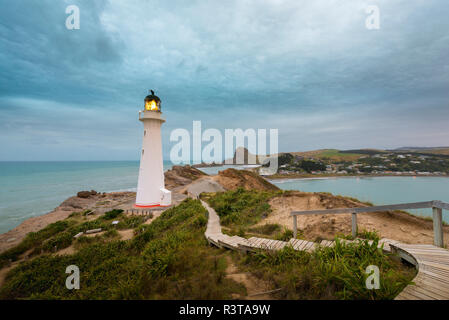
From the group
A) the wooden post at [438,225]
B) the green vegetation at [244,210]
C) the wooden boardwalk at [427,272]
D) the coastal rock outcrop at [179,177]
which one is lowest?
the coastal rock outcrop at [179,177]

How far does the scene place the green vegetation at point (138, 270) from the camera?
3441 mm

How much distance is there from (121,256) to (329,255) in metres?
8.06

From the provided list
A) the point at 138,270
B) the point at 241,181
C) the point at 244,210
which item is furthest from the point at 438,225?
the point at 241,181

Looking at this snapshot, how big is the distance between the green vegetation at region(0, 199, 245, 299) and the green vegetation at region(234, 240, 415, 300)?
80cm

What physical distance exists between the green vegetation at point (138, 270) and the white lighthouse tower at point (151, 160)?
16.5 ft

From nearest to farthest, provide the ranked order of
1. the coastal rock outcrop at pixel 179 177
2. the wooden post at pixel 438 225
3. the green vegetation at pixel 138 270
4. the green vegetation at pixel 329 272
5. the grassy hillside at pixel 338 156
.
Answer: the green vegetation at pixel 329 272 → the green vegetation at pixel 138 270 → the wooden post at pixel 438 225 → the coastal rock outcrop at pixel 179 177 → the grassy hillside at pixel 338 156

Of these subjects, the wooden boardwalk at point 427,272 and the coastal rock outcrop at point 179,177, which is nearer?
the wooden boardwalk at point 427,272

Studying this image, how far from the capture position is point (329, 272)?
327 centimetres

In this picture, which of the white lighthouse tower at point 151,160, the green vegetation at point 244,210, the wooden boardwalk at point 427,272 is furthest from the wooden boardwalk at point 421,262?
the white lighthouse tower at point 151,160

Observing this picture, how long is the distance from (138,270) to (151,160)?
13470 mm

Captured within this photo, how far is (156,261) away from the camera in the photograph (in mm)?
4520

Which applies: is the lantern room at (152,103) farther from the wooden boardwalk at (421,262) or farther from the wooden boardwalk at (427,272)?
the wooden boardwalk at (427,272)
